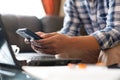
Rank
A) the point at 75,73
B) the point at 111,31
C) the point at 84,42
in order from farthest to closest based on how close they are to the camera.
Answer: the point at 111,31
the point at 84,42
the point at 75,73

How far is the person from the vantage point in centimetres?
87

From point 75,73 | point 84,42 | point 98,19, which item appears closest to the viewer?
point 75,73

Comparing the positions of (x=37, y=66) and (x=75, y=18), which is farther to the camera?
(x=75, y=18)

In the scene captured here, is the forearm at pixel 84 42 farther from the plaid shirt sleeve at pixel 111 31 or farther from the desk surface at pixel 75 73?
the desk surface at pixel 75 73

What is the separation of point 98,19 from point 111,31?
28 cm

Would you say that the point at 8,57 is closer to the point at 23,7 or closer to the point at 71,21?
the point at 71,21

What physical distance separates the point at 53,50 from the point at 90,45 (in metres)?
0.14

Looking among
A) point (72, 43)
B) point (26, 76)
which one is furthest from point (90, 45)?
point (26, 76)

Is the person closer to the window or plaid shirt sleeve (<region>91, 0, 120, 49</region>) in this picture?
plaid shirt sleeve (<region>91, 0, 120, 49</region>)

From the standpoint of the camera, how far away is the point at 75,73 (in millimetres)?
633

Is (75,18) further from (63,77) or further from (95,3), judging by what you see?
(63,77)

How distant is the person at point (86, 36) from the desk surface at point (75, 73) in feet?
0.55

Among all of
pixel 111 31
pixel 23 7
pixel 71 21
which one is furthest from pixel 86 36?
pixel 23 7

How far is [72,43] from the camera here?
87cm
